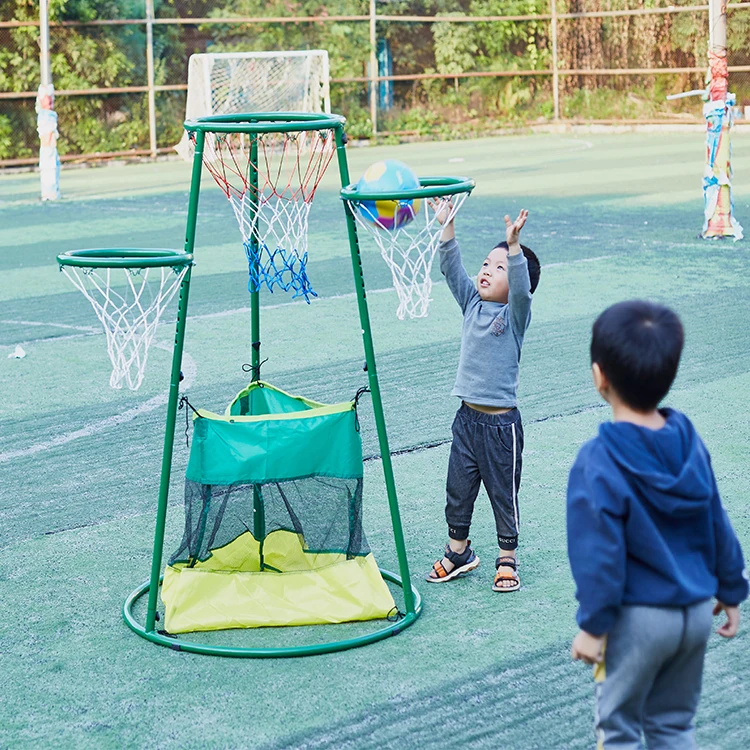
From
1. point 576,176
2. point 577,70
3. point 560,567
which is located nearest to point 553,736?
point 560,567

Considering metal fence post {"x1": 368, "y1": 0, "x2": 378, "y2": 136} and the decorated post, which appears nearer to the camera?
the decorated post

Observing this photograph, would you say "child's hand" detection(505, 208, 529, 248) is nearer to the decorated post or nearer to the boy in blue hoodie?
the boy in blue hoodie

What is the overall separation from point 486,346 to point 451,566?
820mm

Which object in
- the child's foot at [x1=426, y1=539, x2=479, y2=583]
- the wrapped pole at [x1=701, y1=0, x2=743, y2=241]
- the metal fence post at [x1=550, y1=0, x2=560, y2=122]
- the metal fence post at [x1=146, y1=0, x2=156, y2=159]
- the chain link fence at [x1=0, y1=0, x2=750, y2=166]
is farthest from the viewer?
the metal fence post at [x1=550, y1=0, x2=560, y2=122]

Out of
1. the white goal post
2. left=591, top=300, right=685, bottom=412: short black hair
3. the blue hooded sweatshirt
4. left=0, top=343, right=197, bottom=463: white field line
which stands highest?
the white goal post

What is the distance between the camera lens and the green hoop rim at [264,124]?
3.93m

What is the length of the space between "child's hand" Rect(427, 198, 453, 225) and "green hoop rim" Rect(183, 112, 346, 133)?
43cm

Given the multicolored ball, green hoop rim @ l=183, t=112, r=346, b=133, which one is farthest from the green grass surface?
green hoop rim @ l=183, t=112, r=346, b=133

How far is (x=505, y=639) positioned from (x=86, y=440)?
3171 millimetres

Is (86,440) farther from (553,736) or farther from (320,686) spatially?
(553,736)

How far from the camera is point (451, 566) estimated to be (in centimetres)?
455

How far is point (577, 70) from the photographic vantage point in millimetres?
31328

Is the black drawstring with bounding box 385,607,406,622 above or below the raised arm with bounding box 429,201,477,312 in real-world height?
below

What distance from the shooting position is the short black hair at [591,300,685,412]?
260cm
